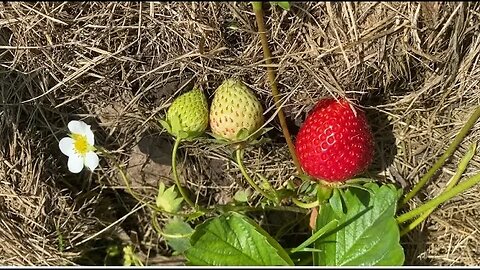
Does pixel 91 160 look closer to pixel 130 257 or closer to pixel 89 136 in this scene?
pixel 89 136

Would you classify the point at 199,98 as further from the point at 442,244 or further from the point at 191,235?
the point at 442,244

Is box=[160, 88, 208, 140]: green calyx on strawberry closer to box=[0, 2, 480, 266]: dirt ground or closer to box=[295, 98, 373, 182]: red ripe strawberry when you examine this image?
box=[0, 2, 480, 266]: dirt ground

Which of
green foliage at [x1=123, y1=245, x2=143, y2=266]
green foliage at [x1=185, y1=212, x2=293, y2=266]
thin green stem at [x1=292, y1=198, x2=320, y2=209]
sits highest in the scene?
thin green stem at [x1=292, y1=198, x2=320, y2=209]

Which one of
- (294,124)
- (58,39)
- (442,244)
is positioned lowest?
(442,244)

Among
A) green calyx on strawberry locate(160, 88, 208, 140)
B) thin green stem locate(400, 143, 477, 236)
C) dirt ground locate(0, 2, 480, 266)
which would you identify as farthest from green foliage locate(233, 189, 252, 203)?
thin green stem locate(400, 143, 477, 236)

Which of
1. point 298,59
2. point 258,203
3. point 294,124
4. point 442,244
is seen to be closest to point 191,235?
point 258,203

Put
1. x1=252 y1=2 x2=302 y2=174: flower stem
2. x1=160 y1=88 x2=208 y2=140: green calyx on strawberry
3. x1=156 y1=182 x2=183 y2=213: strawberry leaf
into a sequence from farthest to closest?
x1=156 y1=182 x2=183 y2=213: strawberry leaf
x1=160 y1=88 x2=208 y2=140: green calyx on strawberry
x1=252 y1=2 x2=302 y2=174: flower stem

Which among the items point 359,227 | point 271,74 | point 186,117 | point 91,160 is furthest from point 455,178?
point 91,160
